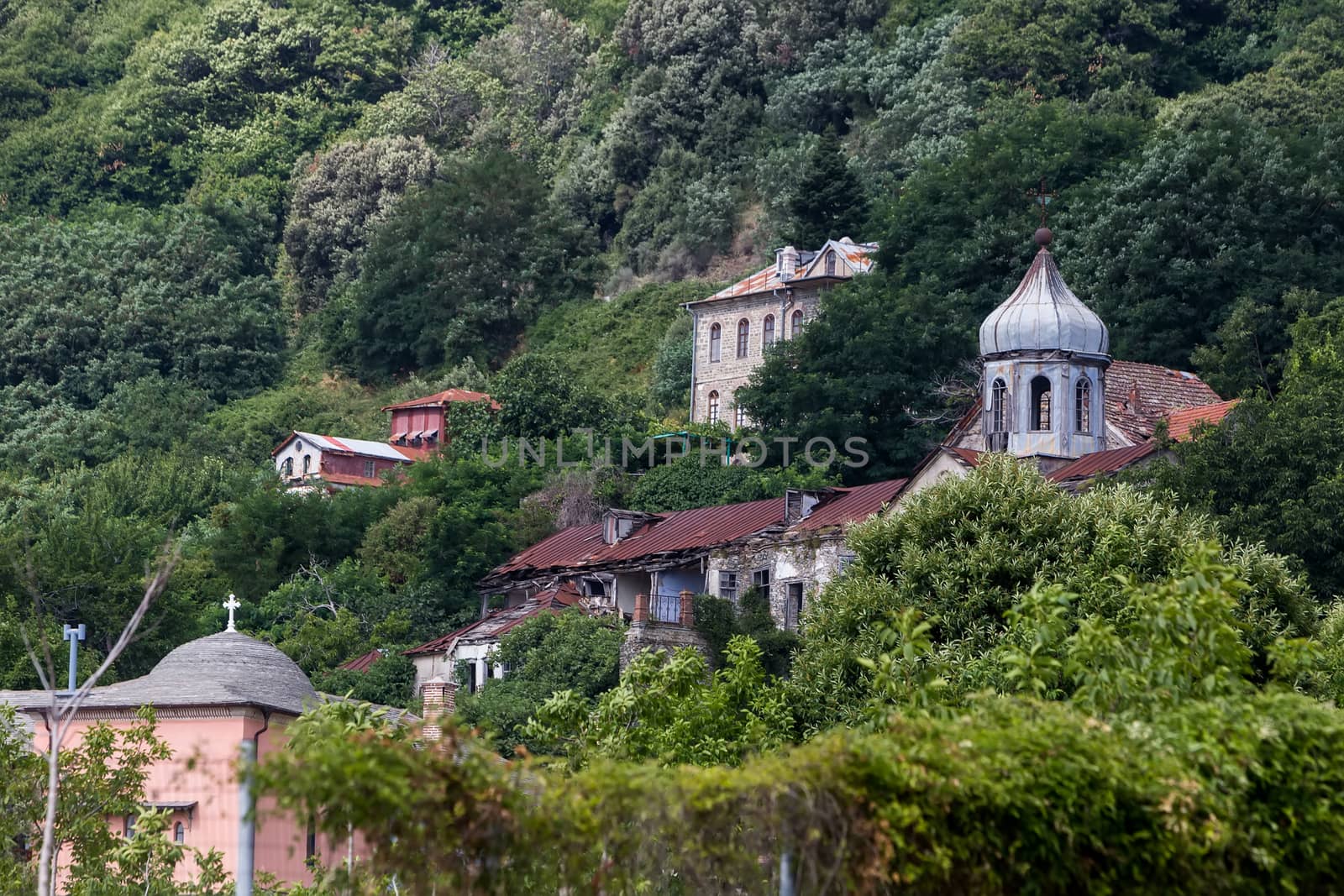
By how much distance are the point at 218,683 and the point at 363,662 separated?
47.1ft

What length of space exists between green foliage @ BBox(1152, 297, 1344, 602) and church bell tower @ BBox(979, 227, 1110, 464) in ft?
16.8

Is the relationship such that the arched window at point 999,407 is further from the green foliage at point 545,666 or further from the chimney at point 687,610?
the green foliage at point 545,666

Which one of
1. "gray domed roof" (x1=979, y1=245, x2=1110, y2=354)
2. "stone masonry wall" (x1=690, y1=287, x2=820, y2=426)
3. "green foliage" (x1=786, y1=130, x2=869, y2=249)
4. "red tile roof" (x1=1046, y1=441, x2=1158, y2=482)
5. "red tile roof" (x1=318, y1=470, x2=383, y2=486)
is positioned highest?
"green foliage" (x1=786, y1=130, x2=869, y2=249)

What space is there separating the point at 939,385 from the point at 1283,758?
43152 mm

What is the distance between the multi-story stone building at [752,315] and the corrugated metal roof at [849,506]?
59.8 ft

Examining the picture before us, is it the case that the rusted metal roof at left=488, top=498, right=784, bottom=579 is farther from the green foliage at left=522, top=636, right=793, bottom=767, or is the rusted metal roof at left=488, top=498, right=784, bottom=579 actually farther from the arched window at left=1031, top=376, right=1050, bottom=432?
the green foliage at left=522, top=636, right=793, bottom=767

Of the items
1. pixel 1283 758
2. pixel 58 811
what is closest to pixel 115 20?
pixel 58 811

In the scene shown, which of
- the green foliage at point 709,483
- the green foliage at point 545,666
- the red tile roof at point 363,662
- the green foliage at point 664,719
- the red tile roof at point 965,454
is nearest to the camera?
the green foliage at point 664,719

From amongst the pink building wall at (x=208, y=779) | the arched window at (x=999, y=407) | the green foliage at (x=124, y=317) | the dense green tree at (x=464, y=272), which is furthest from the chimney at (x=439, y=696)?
the green foliage at (x=124, y=317)

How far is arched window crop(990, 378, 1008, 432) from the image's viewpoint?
1925 inches

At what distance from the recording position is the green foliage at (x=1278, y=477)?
130ft

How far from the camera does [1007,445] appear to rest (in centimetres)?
4853

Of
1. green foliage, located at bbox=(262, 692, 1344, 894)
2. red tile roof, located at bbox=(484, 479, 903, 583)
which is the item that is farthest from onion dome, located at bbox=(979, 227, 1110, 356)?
green foliage, located at bbox=(262, 692, 1344, 894)

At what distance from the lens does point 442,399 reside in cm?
7400
